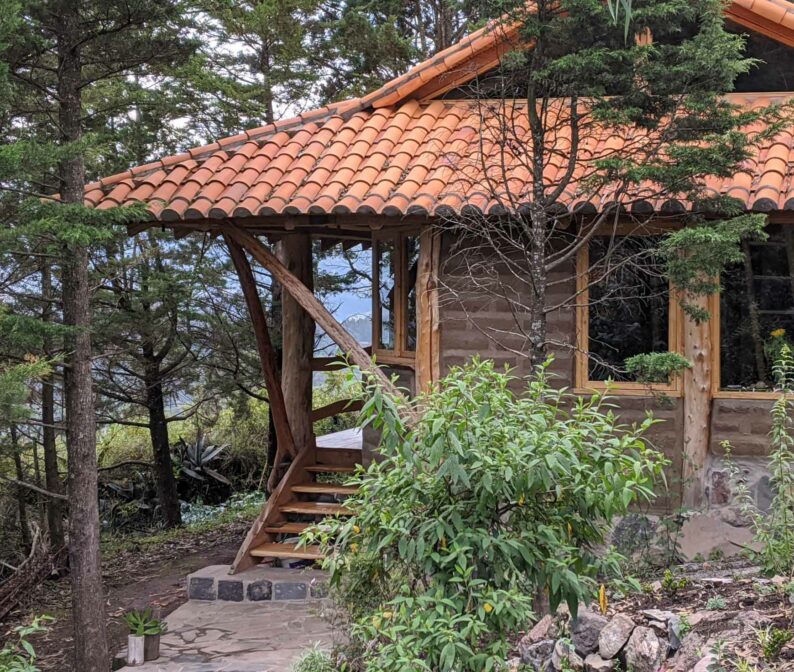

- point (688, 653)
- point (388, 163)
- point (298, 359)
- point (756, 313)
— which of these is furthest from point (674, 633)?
point (298, 359)

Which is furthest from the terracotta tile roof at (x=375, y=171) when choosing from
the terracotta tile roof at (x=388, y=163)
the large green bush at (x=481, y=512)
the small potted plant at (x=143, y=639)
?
the small potted plant at (x=143, y=639)

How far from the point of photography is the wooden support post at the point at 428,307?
7309 mm

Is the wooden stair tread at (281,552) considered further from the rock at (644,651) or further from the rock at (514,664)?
the rock at (644,651)

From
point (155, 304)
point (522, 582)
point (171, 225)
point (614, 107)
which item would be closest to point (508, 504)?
point (522, 582)

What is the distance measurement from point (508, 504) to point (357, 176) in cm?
425

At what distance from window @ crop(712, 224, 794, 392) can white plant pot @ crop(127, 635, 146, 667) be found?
16.0 feet

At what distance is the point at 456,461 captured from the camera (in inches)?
127

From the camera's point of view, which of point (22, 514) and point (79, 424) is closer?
point (79, 424)

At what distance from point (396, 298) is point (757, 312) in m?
3.20

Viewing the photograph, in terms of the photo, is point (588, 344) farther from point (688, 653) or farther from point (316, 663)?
point (688, 653)

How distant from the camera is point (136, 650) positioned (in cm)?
621

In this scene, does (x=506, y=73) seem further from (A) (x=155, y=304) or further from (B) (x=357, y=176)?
(A) (x=155, y=304)

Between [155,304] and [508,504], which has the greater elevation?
[155,304]

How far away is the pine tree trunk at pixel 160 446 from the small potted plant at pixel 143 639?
16.1ft
